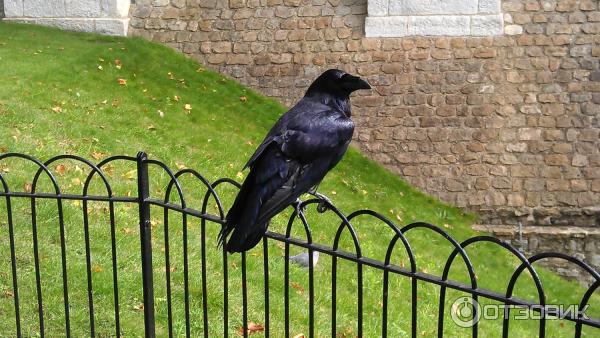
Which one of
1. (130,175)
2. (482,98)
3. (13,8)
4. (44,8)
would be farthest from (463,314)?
(13,8)

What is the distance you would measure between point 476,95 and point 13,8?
698 centimetres

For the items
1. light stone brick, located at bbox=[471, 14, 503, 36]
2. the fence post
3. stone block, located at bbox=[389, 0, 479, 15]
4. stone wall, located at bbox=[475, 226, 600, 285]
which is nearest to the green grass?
stone wall, located at bbox=[475, 226, 600, 285]

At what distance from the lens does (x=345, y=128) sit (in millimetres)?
2564

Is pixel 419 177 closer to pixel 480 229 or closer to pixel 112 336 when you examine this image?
pixel 480 229

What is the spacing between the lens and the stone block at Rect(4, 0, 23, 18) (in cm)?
1070

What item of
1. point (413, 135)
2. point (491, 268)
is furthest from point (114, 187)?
point (413, 135)

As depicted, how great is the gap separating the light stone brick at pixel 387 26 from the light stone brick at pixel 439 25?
0.30 feet

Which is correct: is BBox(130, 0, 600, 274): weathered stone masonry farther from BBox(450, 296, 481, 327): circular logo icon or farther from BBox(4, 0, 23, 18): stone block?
BBox(450, 296, 481, 327): circular logo icon

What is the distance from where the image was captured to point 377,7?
9211 millimetres

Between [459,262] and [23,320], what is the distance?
4.65 metres

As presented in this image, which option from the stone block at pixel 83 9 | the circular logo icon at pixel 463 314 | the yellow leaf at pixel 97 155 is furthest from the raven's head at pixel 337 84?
the stone block at pixel 83 9

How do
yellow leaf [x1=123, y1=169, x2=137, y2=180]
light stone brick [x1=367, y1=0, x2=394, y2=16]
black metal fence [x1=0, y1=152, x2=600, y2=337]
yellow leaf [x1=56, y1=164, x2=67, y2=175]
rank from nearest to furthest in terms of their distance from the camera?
→ black metal fence [x1=0, y1=152, x2=600, y2=337]
yellow leaf [x1=56, y1=164, x2=67, y2=175]
yellow leaf [x1=123, y1=169, x2=137, y2=180]
light stone brick [x1=367, y1=0, x2=394, y2=16]

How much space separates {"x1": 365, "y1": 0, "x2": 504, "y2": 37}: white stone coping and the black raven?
6.76 m

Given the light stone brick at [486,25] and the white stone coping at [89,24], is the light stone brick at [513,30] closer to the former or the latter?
the light stone brick at [486,25]
